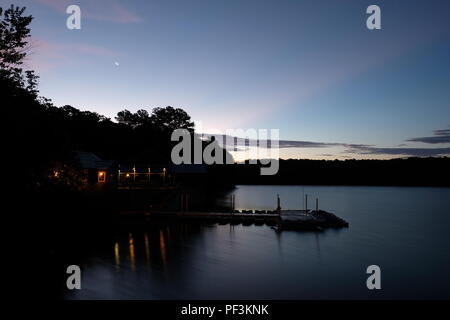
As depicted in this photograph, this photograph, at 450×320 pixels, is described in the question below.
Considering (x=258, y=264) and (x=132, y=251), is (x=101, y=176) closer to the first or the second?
(x=132, y=251)

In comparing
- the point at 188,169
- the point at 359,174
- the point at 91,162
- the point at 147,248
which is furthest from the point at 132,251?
the point at 359,174

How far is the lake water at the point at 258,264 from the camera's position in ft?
45.0

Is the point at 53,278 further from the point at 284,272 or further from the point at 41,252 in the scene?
the point at 284,272

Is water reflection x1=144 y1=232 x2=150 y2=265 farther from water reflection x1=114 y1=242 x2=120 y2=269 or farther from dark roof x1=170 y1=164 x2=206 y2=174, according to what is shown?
dark roof x1=170 y1=164 x2=206 y2=174

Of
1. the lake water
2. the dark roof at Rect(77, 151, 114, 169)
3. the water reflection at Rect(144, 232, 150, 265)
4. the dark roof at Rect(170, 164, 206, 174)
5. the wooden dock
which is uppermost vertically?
the dark roof at Rect(77, 151, 114, 169)

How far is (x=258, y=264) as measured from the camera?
59.0 feet

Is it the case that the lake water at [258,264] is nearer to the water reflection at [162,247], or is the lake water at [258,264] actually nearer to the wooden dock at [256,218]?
the water reflection at [162,247]

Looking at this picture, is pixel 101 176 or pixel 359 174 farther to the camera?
pixel 359 174

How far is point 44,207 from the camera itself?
1641 centimetres

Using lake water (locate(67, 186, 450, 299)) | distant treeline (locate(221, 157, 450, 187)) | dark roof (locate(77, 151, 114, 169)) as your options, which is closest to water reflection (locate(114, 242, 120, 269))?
lake water (locate(67, 186, 450, 299))

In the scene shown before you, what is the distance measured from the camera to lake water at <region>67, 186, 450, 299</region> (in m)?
13.7
